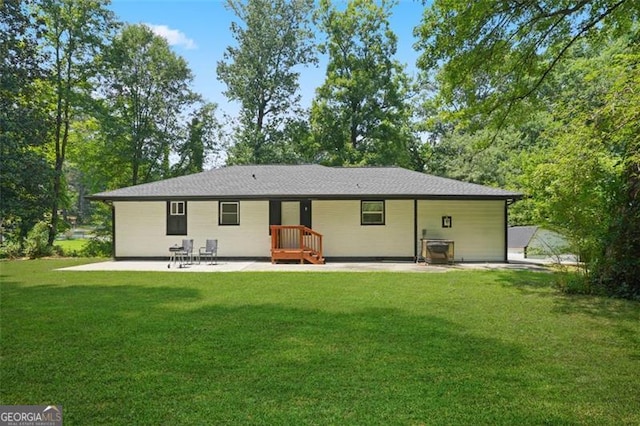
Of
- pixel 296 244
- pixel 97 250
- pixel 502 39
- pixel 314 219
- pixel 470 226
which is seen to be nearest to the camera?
Answer: pixel 502 39

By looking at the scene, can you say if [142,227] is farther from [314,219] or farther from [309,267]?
[309,267]

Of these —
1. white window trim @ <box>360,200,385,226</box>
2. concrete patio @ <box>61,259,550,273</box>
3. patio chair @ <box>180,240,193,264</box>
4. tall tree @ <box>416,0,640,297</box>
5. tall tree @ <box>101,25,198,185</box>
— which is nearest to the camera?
tall tree @ <box>416,0,640,297</box>

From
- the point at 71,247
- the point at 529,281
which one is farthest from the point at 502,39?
the point at 71,247

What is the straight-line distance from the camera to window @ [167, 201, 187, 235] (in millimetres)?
14846

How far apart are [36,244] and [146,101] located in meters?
12.8

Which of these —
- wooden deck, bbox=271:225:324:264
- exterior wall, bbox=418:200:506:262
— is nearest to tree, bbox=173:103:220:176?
wooden deck, bbox=271:225:324:264

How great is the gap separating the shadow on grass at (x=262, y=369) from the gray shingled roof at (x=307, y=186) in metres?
8.09

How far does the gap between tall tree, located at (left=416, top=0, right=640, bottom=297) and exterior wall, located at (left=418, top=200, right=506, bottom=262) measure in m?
4.79

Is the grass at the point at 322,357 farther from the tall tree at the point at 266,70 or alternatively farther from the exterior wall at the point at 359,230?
the tall tree at the point at 266,70

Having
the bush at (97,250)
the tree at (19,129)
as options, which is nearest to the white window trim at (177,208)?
the bush at (97,250)

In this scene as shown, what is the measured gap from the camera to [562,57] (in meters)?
9.95

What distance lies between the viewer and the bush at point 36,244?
16.1m

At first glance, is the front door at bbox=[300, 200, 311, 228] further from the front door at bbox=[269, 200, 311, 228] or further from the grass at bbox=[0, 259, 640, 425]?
the grass at bbox=[0, 259, 640, 425]

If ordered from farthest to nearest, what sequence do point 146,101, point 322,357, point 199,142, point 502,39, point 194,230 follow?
point 199,142
point 146,101
point 194,230
point 502,39
point 322,357
